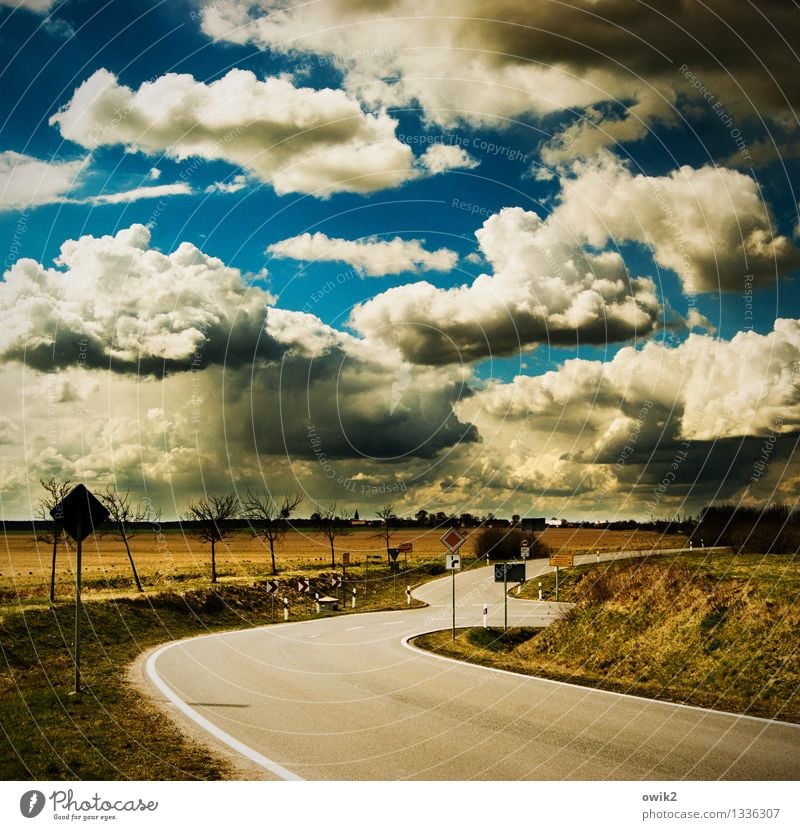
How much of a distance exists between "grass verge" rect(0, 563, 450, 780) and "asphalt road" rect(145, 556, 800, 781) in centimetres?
68

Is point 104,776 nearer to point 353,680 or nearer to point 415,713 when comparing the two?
point 415,713

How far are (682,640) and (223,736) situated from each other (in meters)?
11.1

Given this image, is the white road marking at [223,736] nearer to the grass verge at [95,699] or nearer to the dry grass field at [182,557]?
the grass verge at [95,699]

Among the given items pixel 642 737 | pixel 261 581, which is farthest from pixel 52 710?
pixel 261 581

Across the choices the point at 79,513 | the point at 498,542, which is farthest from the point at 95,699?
the point at 498,542

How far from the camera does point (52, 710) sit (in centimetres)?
1198

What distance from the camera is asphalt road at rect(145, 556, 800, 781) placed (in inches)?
328

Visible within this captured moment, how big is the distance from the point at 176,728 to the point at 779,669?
10.6 metres

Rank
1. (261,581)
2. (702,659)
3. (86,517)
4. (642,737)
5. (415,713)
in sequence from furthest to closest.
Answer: (261,581)
(702,659)
(86,517)
(415,713)
(642,737)

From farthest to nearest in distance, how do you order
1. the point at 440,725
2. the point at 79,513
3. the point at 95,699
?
the point at 95,699 < the point at 79,513 < the point at 440,725

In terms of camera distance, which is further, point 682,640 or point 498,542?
point 498,542

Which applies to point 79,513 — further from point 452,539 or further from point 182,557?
point 182,557

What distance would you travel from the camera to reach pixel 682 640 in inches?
664
